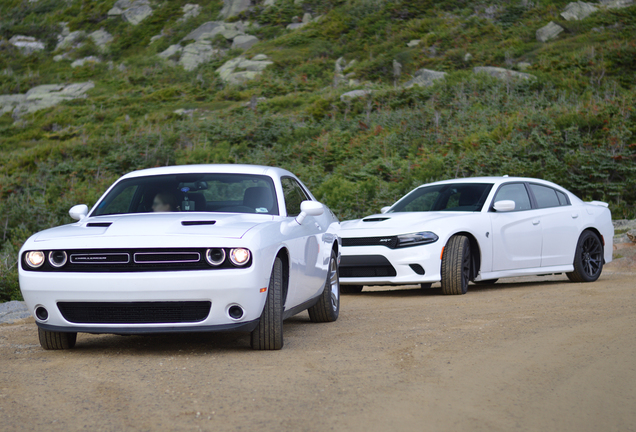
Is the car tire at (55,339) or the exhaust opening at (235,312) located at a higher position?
the exhaust opening at (235,312)

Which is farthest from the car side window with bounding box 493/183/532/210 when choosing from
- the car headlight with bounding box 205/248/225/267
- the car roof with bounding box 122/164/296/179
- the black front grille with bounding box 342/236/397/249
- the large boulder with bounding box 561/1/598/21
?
the large boulder with bounding box 561/1/598/21

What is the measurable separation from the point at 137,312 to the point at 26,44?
6219cm

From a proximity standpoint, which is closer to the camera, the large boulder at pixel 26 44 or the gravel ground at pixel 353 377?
the gravel ground at pixel 353 377

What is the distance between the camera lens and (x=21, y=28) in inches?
2464

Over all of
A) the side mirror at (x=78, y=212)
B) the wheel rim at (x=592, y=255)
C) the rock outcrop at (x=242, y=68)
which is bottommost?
the wheel rim at (x=592, y=255)

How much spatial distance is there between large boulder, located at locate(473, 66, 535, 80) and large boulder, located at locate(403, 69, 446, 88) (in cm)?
163

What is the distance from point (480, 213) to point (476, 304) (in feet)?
6.23

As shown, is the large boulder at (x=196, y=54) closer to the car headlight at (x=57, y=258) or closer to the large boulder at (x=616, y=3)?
the large boulder at (x=616, y=3)

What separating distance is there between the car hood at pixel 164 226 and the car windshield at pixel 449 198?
4720mm

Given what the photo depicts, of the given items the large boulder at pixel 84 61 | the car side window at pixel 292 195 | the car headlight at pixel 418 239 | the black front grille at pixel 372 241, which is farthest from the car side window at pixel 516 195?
the large boulder at pixel 84 61

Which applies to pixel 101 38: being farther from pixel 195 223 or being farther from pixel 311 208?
pixel 195 223

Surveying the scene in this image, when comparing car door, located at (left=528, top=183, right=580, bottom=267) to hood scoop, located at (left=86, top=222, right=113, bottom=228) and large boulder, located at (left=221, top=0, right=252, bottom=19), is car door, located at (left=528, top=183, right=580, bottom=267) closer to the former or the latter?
hood scoop, located at (left=86, top=222, right=113, bottom=228)

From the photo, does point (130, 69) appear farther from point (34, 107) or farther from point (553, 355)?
point (553, 355)

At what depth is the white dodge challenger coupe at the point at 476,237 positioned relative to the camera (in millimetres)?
8883
